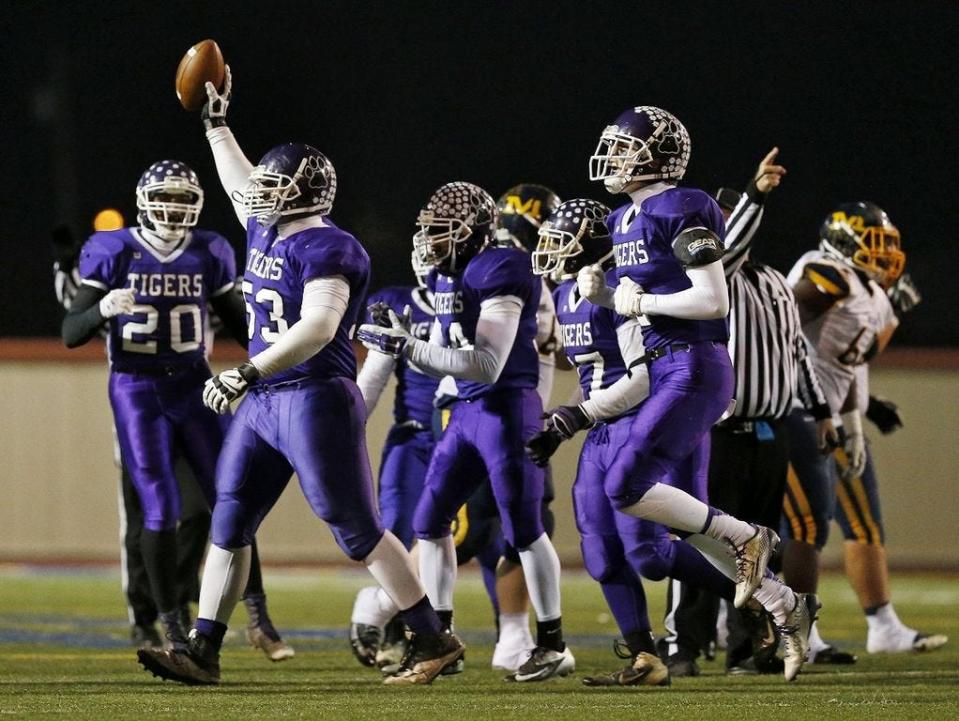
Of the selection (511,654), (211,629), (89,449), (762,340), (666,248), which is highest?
(666,248)

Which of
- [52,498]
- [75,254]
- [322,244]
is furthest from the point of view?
[52,498]

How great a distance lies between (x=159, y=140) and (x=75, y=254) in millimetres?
7728

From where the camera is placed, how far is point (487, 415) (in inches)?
232

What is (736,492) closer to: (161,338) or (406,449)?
(406,449)

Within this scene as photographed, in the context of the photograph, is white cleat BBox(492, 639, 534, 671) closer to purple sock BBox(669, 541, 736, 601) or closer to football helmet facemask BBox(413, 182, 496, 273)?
purple sock BBox(669, 541, 736, 601)

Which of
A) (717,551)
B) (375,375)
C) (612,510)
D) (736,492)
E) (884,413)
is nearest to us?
(717,551)

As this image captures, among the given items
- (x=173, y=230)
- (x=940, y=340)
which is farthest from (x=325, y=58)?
(x=173, y=230)

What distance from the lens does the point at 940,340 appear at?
14.1 meters

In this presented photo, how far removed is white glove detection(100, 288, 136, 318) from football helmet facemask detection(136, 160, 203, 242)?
1.13ft

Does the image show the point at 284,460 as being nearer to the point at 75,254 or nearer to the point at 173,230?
the point at 173,230

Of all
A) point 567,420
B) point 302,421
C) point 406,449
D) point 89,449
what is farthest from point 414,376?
point 89,449

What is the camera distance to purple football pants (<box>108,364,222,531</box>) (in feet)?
21.0

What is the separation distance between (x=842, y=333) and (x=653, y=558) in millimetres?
1861

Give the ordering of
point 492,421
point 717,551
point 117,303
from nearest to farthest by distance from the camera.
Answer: point 717,551, point 492,421, point 117,303
